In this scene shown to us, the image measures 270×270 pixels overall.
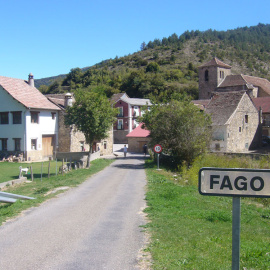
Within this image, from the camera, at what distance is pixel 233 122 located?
4391cm

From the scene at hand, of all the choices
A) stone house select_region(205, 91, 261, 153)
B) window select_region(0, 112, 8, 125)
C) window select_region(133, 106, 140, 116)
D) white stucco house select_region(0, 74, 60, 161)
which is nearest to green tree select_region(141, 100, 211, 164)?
stone house select_region(205, 91, 261, 153)

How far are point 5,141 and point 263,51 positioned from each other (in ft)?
389

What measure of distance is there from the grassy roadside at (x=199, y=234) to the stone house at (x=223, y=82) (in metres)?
58.7

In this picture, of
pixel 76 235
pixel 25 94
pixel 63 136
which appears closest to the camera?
pixel 76 235

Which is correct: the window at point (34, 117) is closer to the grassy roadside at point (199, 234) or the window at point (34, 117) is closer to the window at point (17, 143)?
the window at point (17, 143)

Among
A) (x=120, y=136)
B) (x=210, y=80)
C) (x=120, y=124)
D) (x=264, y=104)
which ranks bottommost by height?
(x=120, y=136)

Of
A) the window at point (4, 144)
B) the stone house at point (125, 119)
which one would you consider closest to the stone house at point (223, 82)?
the stone house at point (125, 119)

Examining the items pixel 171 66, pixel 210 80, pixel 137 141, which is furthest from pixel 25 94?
pixel 171 66

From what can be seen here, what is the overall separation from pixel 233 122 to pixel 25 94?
27.0 meters

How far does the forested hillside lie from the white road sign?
5926 centimetres

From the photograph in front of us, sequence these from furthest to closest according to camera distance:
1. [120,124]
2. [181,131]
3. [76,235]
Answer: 1. [120,124]
2. [181,131]
3. [76,235]

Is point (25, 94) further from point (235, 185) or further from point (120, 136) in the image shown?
point (235, 185)

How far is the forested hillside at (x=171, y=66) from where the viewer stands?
83.8 metres

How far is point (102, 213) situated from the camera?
10.9 metres
